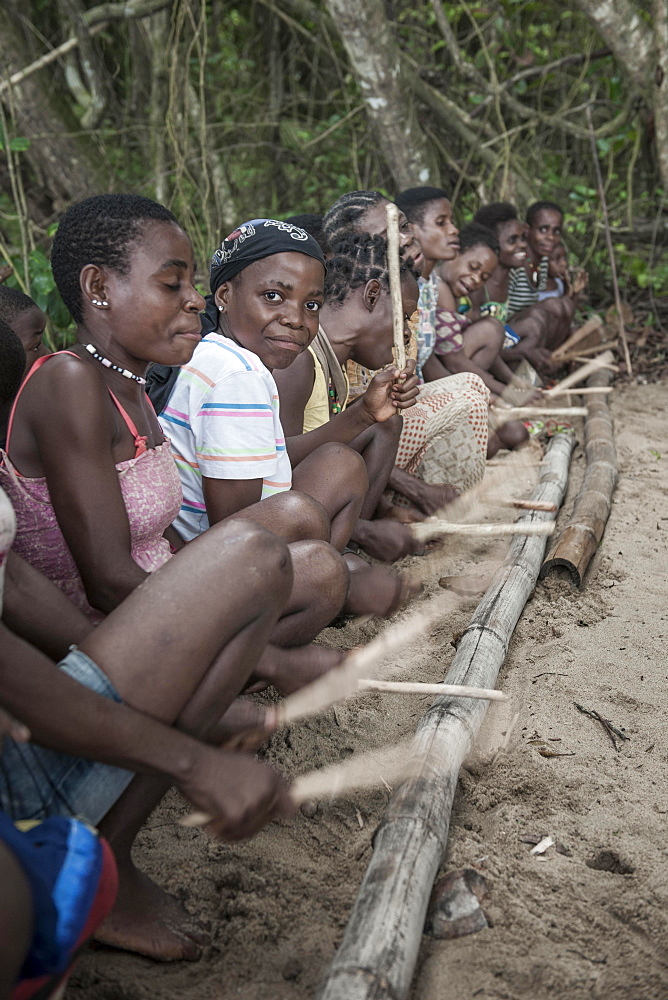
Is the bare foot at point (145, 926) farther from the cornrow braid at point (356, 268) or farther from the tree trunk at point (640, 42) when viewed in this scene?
the tree trunk at point (640, 42)

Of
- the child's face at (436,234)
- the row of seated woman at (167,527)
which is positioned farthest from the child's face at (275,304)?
the child's face at (436,234)

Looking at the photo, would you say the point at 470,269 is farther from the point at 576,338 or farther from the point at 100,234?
the point at 100,234

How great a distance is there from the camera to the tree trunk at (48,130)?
5.23 m

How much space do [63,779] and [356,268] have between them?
81.5 inches

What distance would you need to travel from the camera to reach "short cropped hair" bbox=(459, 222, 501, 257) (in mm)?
4613

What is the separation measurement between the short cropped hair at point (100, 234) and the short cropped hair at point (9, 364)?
160mm

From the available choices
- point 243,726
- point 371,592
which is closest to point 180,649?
point 243,726

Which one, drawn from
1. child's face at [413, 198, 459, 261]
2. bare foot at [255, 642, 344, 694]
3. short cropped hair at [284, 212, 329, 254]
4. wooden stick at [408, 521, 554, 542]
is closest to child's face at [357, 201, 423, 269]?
short cropped hair at [284, 212, 329, 254]

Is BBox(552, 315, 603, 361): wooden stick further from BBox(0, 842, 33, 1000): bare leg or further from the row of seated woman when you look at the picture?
BBox(0, 842, 33, 1000): bare leg

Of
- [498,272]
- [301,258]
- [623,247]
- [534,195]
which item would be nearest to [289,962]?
[301,258]

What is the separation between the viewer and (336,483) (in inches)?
94.9

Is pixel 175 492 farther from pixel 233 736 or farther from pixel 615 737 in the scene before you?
pixel 615 737

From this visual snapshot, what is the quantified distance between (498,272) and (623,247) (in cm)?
219

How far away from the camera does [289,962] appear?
54.6 inches
